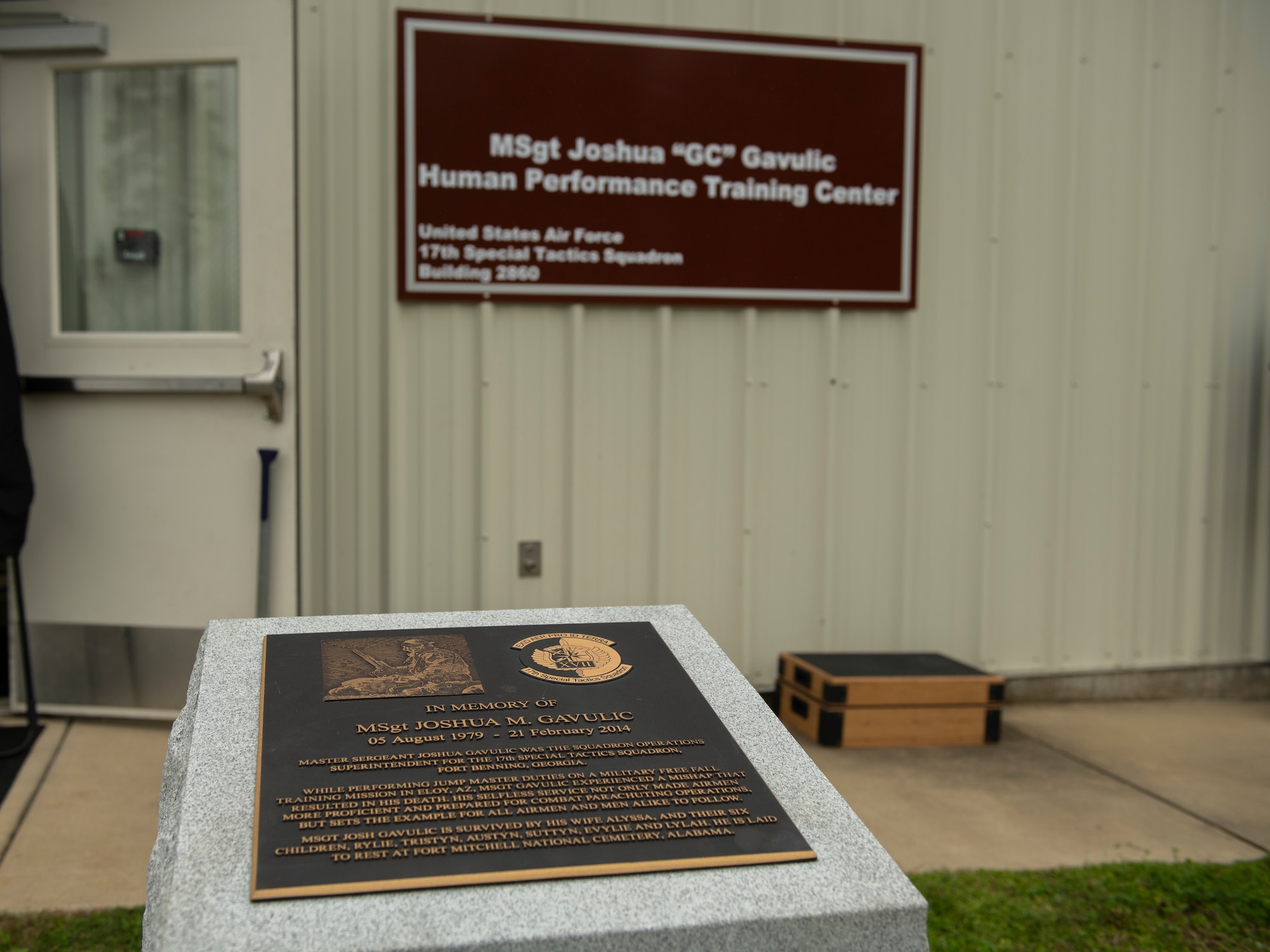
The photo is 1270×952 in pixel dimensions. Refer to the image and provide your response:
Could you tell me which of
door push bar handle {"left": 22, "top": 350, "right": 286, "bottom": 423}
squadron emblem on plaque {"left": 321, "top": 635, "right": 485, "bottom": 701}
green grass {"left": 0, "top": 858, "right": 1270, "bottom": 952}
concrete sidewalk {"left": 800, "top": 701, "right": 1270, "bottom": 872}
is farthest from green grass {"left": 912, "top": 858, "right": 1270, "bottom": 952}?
door push bar handle {"left": 22, "top": 350, "right": 286, "bottom": 423}

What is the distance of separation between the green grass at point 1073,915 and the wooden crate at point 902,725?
1.06 m

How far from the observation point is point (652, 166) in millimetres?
4066

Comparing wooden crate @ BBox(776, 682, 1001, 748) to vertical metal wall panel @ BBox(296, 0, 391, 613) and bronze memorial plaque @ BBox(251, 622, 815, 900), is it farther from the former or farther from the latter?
bronze memorial plaque @ BBox(251, 622, 815, 900)

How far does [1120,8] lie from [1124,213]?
89cm

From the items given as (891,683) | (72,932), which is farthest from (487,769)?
(891,683)

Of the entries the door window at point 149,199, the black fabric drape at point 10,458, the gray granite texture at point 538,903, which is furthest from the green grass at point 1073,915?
the door window at point 149,199

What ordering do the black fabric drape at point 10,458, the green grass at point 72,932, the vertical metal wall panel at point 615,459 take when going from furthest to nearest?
the vertical metal wall panel at point 615,459 < the black fabric drape at point 10,458 < the green grass at point 72,932

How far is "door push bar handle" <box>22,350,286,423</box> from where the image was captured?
3.80 meters

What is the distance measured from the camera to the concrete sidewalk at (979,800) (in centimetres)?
295

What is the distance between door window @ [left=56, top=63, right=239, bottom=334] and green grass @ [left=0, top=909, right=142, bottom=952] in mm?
2210

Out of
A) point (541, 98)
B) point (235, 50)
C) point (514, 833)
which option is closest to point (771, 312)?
point (541, 98)

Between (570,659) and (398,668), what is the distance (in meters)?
0.35

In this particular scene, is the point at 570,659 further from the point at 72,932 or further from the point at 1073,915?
the point at 1073,915

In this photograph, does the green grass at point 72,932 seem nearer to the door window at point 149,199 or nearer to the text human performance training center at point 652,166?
the door window at point 149,199
